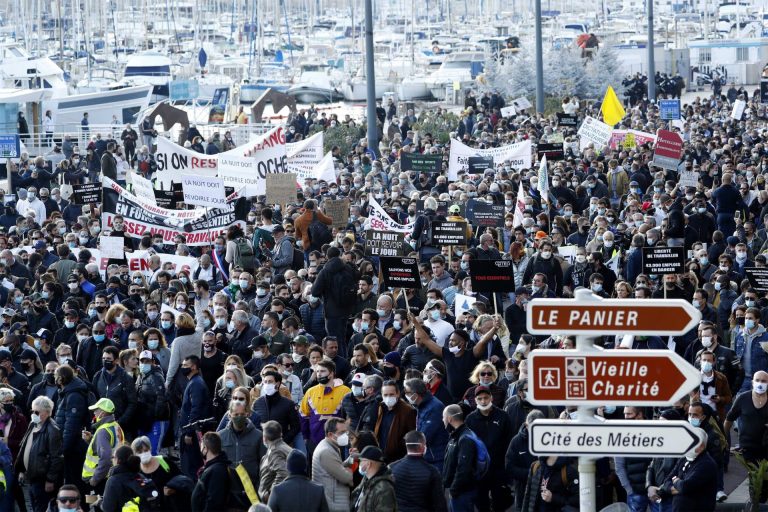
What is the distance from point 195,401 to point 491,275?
4.06 m

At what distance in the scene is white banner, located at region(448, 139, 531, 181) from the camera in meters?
29.4

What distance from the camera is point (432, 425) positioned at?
1231 centimetres

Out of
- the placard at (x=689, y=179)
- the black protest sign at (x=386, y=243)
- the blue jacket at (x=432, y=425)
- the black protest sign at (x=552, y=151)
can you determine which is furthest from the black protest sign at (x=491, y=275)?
the black protest sign at (x=552, y=151)

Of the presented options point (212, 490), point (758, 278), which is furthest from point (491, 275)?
point (212, 490)

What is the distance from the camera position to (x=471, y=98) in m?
49.2

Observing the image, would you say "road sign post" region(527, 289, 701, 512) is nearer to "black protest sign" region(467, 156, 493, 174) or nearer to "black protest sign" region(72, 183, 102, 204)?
"black protest sign" region(72, 183, 102, 204)

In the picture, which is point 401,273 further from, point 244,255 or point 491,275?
point 244,255

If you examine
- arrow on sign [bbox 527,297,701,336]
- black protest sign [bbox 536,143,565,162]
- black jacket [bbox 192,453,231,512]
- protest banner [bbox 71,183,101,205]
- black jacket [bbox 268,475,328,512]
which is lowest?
black jacket [bbox 192,453,231,512]

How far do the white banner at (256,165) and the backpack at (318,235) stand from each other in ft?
16.4

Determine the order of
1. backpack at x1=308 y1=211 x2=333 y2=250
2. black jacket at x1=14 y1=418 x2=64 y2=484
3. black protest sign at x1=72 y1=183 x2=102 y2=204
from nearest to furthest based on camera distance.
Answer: black jacket at x1=14 y1=418 x2=64 y2=484 → backpack at x1=308 y1=211 x2=333 y2=250 → black protest sign at x1=72 y1=183 x2=102 y2=204

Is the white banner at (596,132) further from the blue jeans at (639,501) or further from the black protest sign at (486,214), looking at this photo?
the blue jeans at (639,501)

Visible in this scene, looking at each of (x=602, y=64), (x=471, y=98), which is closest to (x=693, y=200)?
(x=471, y=98)

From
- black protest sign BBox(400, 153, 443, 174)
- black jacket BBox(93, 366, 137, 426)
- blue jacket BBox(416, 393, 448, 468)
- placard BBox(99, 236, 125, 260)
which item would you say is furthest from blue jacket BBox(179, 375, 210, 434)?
black protest sign BBox(400, 153, 443, 174)

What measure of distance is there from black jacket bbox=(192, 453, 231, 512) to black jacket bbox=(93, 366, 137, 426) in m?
2.96
